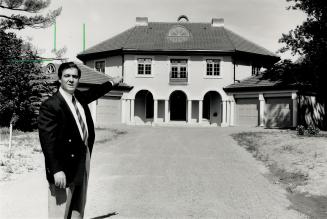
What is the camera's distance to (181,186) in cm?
841

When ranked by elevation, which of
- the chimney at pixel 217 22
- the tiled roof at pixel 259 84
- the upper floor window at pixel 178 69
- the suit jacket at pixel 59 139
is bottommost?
the suit jacket at pixel 59 139

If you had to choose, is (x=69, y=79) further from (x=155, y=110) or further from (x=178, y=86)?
(x=178, y=86)

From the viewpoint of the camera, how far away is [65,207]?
3.88m

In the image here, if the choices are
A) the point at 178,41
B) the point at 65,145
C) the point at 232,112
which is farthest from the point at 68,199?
the point at 178,41

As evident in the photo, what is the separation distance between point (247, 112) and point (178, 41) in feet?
27.2

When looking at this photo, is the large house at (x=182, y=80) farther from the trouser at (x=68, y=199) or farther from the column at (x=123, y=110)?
the trouser at (x=68, y=199)

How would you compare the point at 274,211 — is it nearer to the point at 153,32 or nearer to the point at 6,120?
the point at 6,120

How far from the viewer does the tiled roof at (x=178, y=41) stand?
105ft

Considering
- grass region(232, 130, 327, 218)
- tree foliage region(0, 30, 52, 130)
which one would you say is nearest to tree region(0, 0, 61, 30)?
tree foliage region(0, 30, 52, 130)

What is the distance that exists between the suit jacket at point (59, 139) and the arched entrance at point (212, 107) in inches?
1134

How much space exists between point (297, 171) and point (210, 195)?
3.86 meters

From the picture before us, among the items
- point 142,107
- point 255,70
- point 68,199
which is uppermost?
point 255,70

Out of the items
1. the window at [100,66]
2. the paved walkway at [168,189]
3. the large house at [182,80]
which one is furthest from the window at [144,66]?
the paved walkway at [168,189]

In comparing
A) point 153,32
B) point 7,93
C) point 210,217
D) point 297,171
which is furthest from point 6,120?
point 210,217
